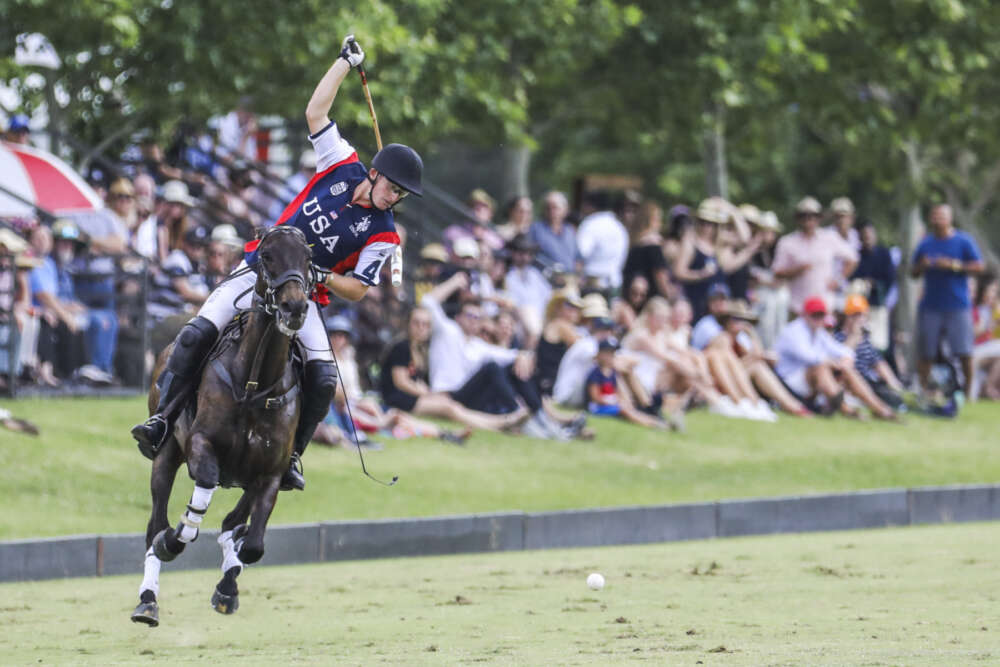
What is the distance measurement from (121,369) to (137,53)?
3858mm

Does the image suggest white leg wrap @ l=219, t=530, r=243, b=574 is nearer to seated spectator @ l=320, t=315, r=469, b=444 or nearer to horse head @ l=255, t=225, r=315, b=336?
horse head @ l=255, t=225, r=315, b=336

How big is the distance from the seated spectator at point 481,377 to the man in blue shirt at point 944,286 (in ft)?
22.3

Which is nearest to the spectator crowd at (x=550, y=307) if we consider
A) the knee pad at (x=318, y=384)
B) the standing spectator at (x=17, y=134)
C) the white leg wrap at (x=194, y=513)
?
the standing spectator at (x=17, y=134)

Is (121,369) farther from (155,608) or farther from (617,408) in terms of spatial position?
(155,608)

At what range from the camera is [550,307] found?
1842 cm

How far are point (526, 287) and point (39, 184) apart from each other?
5.47m

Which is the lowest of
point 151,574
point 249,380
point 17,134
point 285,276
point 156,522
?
point 151,574

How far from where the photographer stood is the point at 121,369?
1655 centimetres

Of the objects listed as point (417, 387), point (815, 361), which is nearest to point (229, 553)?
point (417, 387)

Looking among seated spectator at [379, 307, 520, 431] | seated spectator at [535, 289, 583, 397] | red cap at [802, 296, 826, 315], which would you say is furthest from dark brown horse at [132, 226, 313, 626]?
red cap at [802, 296, 826, 315]

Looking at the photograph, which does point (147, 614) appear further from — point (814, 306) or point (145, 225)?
point (814, 306)

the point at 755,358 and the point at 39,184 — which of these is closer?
the point at 39,184

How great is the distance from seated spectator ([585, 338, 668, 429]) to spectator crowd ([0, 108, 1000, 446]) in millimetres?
21

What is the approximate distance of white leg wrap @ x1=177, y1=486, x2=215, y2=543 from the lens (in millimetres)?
8984
